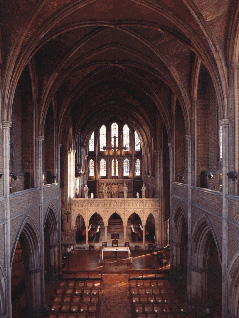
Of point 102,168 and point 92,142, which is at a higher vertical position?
point 92,142

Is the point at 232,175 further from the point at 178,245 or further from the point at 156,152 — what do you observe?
the point at 156,152

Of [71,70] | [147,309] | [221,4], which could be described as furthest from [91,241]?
[221,4]

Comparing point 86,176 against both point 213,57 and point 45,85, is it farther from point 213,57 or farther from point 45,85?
point 213,57

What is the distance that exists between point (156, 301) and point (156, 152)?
53.1ft

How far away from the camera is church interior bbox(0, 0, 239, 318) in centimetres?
1290

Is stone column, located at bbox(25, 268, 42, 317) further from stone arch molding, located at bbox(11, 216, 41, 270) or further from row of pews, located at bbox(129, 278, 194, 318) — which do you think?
row of pews, located at bbox(129, 278, 194, 318)

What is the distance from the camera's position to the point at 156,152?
3180 cm

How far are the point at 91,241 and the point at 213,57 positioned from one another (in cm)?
2393

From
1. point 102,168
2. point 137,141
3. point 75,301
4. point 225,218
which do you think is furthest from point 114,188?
point 225,218

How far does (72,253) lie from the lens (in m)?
29.6

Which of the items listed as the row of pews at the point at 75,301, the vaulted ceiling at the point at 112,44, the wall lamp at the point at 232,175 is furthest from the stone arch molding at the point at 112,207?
the wall lamp at the point at 232,175

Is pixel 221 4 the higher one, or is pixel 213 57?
pixel 221 4

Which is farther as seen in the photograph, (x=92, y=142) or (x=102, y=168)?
(x=102, y=168)

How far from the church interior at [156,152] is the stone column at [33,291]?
52mm
